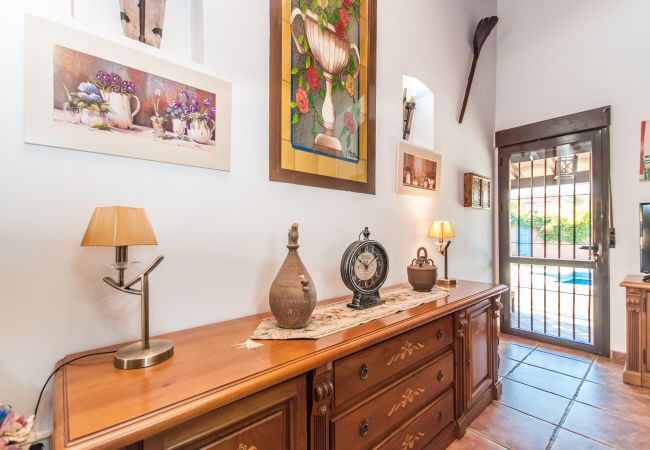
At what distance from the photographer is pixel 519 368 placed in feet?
9.04

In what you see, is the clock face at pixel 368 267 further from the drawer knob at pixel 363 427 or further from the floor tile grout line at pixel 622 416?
the floor tile grout line at pixel 622 416

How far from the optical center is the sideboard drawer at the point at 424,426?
1396 millimetres

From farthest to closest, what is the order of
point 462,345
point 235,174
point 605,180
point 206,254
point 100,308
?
point 605,180 < point 462,345 < point 235,174 < point 206,254 < point 100,308

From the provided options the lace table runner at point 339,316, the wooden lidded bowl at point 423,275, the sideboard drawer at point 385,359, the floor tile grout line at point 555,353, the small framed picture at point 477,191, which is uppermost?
the small framed picture at point 477,191

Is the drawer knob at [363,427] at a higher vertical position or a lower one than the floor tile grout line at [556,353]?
higher

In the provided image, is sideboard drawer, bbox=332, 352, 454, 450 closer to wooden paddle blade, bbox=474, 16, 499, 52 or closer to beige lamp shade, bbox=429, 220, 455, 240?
beige lamp shade, bbox=429, 220, 455, 240

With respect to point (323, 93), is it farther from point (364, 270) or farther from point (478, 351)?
point (478, 351)

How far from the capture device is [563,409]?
2.12 meters

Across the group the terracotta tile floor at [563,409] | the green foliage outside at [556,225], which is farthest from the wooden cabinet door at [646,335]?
the green foliage outside at [556,225]

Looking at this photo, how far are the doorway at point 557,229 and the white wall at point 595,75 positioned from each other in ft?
0.34

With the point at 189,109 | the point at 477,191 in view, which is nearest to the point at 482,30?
the point at 477,191

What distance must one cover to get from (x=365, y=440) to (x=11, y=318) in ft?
4.36

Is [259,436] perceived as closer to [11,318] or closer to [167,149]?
[11,318]

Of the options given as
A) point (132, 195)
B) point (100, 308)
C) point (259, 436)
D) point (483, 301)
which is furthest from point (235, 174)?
point (483, 301)
